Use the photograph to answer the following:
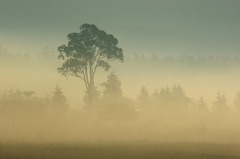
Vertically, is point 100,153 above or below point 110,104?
below

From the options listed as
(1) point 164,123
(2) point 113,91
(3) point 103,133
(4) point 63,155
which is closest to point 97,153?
(4) point 63,155

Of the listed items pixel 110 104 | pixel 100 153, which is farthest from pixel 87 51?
pixel 100 153

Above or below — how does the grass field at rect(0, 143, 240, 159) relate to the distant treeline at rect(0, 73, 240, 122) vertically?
below

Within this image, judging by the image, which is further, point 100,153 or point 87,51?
point 87,51

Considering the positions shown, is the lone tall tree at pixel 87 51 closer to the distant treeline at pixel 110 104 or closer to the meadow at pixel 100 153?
the distant treeline at pixel 110 104

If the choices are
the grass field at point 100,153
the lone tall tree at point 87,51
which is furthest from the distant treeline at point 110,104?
the grass field at point 100,153

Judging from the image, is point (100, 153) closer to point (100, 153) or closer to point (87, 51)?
point (100, 153)

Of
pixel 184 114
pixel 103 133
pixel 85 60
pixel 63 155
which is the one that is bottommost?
pixel 63 155

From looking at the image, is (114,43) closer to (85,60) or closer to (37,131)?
(85,60)

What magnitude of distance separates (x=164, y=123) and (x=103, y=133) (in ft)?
75.3

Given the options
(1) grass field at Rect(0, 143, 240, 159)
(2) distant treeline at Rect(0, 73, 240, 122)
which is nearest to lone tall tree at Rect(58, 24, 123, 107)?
(2) distant treeline at Rect(0, 73, 240, 122)

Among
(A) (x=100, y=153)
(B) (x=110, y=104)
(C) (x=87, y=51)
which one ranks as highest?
(C) (x=87, y=51)

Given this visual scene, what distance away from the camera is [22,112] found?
69375mm

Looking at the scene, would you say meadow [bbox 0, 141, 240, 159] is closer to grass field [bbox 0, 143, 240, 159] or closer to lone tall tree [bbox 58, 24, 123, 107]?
grass field [bbox 0, 143, 240, 159]
